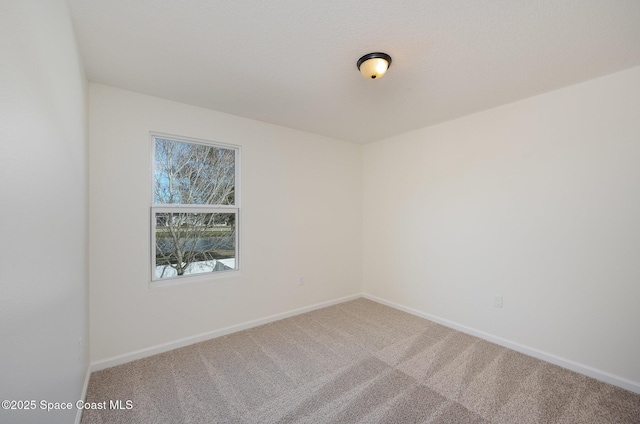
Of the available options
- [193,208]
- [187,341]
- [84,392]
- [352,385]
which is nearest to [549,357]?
[352,385]

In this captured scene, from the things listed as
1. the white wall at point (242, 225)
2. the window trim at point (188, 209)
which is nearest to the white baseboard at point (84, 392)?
the white wall at point (242, 225)

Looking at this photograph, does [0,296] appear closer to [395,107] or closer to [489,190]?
[395,107]

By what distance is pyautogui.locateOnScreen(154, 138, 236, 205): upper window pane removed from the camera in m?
2.69

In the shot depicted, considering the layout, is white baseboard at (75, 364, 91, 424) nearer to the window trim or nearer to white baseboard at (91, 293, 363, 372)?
white baseboard at (91, 293, 363, 372)

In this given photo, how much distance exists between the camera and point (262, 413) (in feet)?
5.90

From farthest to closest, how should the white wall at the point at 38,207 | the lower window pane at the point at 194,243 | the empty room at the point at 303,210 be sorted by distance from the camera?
the lower window pane at the point at 194,243, the empty room at the point at 303,210, the white wall at the point at 38,207

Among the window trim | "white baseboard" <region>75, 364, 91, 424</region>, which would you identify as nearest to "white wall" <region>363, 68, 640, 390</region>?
the window trim

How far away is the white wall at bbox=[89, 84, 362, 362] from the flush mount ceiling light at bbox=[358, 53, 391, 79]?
168 centimetres

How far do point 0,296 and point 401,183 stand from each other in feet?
12.2

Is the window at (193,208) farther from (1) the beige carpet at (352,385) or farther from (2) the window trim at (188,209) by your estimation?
(1) the beige carpet at (352,385)

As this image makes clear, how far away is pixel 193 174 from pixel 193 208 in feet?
1.22

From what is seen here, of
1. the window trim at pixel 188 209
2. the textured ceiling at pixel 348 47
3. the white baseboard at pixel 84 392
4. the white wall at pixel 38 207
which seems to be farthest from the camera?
the window trim at pixel 188 209

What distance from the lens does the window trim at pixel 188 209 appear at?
260 cm

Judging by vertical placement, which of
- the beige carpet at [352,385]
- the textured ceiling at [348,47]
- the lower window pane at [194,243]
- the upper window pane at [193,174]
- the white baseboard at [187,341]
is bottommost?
the beige carpet at [352,385]
